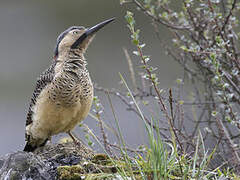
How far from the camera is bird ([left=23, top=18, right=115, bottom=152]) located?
381 centimetres

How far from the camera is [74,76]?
12.7 feet

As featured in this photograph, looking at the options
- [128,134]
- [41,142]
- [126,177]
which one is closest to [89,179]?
[126,177]

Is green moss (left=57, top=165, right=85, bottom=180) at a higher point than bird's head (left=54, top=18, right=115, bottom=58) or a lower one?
lower

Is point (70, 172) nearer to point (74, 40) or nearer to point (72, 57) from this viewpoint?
point (72, 57)

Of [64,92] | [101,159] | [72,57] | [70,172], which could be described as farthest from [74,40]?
[70,172]

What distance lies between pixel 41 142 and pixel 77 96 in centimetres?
74

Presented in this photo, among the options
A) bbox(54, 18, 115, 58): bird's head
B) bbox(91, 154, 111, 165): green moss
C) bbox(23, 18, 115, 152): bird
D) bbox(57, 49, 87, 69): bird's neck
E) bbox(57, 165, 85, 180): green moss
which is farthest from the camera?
bbox(54, 18, 115, 58): bird's head

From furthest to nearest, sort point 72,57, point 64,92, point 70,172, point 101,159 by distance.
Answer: point 72,57 → point 64,92 → point 101,159 → point 70,172

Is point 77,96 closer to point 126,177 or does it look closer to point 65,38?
point 65,38

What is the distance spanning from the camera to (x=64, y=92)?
12.4 ft

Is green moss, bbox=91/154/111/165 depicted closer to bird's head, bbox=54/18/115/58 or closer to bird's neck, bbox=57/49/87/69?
bird's neck, bbox=57/49/87/69

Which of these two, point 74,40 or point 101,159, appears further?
point 74,40

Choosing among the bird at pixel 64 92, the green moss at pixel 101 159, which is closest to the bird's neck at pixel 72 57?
the bird at pixel 64 92

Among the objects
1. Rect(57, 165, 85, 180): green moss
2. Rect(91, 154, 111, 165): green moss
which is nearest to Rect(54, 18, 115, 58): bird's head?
Rect(91, 154, 111, 165): green moss
